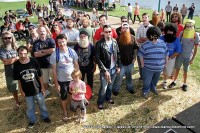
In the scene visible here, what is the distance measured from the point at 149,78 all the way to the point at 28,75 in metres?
3.22

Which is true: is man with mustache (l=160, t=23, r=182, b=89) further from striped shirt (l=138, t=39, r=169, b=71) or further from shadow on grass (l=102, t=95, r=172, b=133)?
shadow on grass (l=102, t=95, r=172, b=133)

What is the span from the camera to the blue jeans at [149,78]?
19.9 ft

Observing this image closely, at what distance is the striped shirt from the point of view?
5680 mm

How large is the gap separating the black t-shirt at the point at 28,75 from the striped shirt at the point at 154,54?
2.72m

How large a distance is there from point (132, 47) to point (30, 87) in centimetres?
268

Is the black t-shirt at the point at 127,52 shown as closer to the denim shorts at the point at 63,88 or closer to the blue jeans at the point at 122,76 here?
the blue jeans at the point at 122,76

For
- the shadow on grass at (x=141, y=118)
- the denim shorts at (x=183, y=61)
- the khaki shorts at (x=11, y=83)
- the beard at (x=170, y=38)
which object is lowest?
the shadow on grass at (x=141, y=118)

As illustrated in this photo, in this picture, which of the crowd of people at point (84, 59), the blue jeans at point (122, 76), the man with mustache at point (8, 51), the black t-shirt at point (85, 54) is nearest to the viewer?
the crowd of people at point (84, 59)

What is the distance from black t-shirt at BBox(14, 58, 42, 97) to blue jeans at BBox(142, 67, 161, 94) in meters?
2.88

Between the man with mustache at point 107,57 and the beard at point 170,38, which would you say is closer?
the man with mustache at point 107,57

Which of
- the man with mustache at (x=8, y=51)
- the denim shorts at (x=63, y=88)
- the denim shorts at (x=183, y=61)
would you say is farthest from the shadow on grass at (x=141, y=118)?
the man with mustache at (x=8, y=51)

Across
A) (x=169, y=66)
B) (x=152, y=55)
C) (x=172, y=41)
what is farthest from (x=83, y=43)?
(x=169, y=66)

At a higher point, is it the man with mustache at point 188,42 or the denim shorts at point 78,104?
the man with mustache at point 188,42

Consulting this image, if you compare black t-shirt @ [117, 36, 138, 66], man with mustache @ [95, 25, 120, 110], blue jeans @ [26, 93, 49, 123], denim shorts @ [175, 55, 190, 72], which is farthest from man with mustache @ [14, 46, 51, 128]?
denim shorts @ [175, 55, 190, 72]
